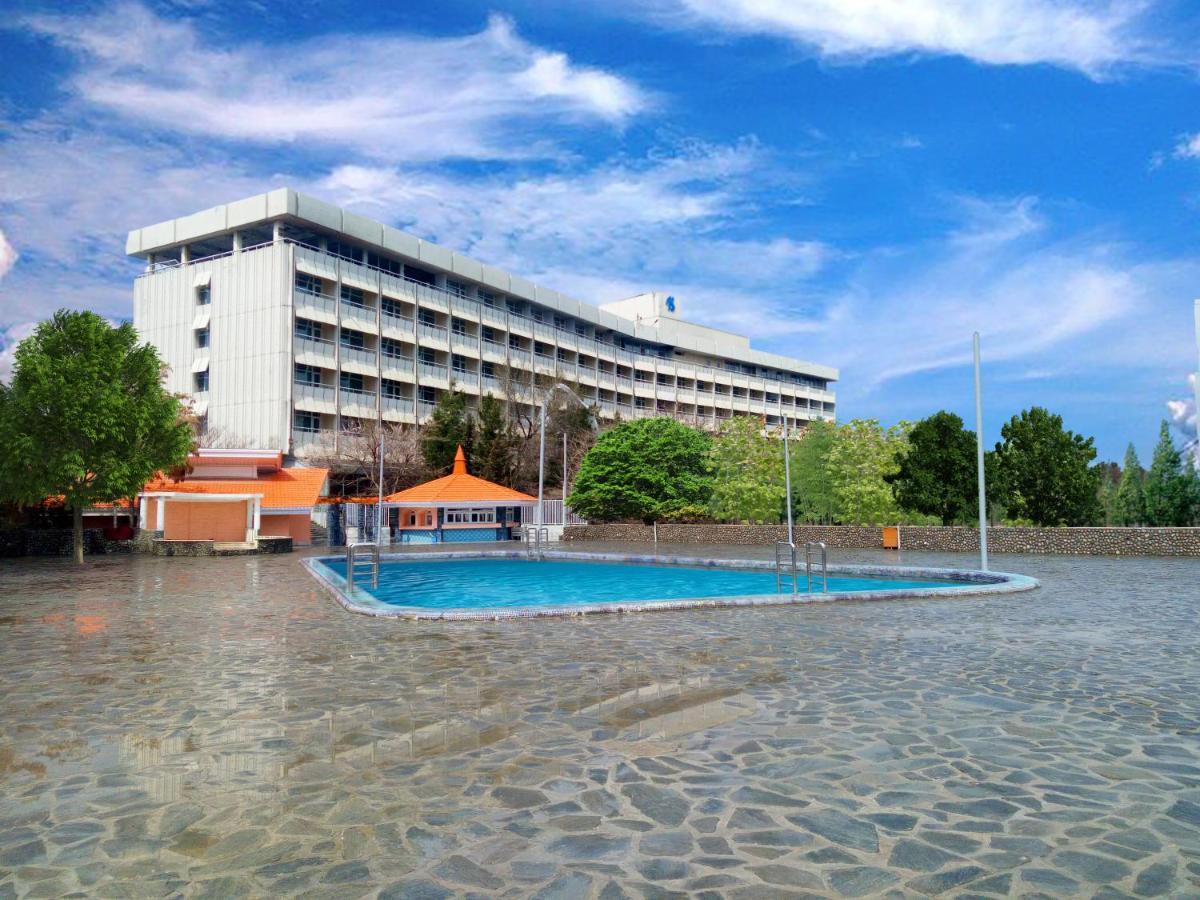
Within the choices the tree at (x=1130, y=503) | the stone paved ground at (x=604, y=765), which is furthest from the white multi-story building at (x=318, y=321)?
the stone paved ground at (x=604, y=765)

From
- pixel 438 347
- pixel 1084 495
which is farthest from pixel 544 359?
pixel 1084 495

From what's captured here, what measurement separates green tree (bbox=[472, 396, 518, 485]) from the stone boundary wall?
1149 centimetres

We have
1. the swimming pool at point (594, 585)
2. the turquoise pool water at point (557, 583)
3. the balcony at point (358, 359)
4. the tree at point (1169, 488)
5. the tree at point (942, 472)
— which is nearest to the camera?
the swimming pool at point (594, 585)

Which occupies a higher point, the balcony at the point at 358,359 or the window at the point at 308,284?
the window at the point at 308,284

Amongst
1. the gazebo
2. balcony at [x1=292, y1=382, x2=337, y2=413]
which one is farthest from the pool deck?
balcony at [x1=292, y1=382, x2=337, y2=413]

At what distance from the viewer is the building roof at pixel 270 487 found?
111ft

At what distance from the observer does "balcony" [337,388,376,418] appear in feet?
163

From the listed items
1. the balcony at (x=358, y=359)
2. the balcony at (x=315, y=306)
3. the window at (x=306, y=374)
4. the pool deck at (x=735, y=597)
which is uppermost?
the balcony at (x=315, y=306)

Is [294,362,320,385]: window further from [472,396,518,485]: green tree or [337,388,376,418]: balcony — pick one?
[472,396,518,485]: green tree

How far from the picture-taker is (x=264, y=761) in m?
5.09

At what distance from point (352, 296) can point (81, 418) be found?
26.3m

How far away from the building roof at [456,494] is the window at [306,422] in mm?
11230

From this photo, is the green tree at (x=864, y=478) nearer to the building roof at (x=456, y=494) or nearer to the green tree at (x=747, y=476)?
the green tree at (x=747, y=476)

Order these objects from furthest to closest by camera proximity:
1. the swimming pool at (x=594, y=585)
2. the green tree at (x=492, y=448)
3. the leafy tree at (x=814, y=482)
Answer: the green tree at (x=492, y=448) → the leafy tree at (x=814, y=482) → the swimming pool at (x=594, y=585)
